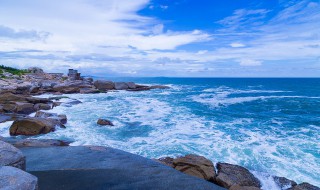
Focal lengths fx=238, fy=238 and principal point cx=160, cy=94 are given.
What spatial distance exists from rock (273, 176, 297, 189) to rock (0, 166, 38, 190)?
9388 mm

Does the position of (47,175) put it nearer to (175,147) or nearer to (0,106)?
(175,147)

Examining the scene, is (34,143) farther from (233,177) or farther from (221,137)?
(221,137)

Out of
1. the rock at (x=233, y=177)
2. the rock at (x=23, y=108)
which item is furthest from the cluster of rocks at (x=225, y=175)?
the rock at (x=23, y=108)

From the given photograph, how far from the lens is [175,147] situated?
1476 cm

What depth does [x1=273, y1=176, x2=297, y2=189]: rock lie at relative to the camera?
9953 millimetres

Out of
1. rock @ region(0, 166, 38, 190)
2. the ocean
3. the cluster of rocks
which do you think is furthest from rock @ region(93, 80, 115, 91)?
rock @ region(0, 166, 38, 190)

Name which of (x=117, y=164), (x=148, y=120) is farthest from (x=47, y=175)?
(x=148, y=120)

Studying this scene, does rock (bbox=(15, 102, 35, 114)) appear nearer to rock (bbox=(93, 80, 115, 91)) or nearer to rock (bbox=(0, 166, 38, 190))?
rock (bbox=(0, 166, 38, 190))

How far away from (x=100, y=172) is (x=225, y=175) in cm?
507

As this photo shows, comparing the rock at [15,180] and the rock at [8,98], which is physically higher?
the rock at [15,180]

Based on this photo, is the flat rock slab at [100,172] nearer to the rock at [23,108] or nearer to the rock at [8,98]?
the rock at [23,108]

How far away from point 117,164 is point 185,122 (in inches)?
517

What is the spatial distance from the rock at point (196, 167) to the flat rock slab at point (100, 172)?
47.7 inches

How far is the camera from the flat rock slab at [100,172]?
768 cm
